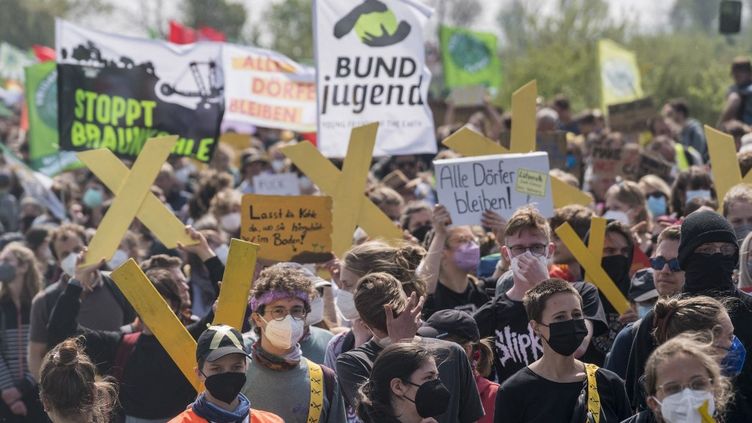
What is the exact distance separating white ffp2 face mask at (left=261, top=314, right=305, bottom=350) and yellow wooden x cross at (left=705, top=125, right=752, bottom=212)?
11.7ft

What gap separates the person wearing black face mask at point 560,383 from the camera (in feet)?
18.2

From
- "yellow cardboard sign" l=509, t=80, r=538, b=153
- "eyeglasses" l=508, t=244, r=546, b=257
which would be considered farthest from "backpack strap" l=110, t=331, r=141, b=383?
"yellow cardboard sign" l=509, t=80, r=538, b=153

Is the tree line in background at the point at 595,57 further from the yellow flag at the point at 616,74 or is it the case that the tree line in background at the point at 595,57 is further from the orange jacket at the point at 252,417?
the orange jacket at the point at 252,417

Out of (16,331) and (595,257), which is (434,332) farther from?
(16,331)

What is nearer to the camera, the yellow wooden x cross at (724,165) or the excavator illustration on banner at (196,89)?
the yellow wooden x cross at (724,165)

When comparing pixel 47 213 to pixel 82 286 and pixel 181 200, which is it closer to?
pixel 181 200

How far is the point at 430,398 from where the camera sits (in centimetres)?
521

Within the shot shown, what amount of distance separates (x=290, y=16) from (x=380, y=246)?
6340cm

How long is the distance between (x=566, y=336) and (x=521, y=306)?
1.06 m

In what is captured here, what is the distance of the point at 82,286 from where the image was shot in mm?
7988

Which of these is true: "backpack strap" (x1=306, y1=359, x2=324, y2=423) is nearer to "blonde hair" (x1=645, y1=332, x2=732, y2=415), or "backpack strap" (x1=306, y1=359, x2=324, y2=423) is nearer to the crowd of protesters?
the crowd of protesters

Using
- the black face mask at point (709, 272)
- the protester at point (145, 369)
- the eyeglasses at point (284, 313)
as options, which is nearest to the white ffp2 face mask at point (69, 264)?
the protester at point (145, 369)

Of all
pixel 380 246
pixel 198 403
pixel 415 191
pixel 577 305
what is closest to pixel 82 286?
pixel 380 246

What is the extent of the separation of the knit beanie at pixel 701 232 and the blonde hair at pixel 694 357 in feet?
3.54
